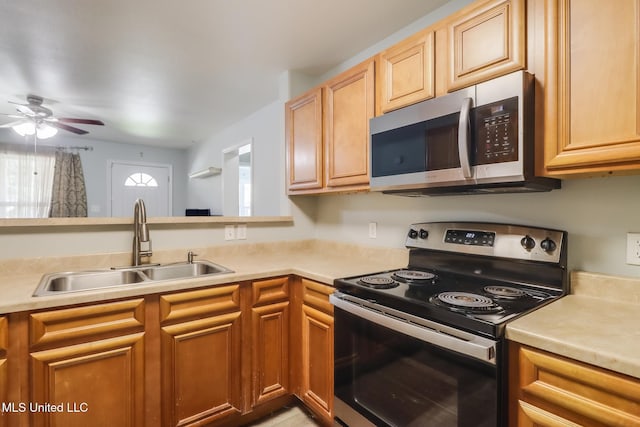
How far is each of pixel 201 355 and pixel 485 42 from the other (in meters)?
1.84

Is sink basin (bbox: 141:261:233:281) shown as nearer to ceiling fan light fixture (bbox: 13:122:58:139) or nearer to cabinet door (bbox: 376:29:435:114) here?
cabinet door (bbox: 376:29:435:114)

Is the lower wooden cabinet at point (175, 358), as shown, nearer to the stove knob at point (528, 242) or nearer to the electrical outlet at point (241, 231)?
the electrical outlet at point (241, 231)

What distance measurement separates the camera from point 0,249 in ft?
5.15

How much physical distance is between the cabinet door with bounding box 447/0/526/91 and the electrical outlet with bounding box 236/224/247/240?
1566 millimetres

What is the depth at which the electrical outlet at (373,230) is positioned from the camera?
2.13m

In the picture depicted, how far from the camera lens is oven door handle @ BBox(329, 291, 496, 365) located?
0.91 meters

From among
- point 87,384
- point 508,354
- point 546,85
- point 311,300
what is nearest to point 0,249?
point 87,384

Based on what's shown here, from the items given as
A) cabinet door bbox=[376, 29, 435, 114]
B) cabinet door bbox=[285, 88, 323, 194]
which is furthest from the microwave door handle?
cabinet door bbox=[285, 88, 323, 194]

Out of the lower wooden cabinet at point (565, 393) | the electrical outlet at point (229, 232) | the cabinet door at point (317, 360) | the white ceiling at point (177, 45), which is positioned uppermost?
the white ceiling at point (177, 45)

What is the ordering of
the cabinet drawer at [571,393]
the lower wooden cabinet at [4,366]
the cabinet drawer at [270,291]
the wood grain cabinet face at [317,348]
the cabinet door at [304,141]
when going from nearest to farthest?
the cabinet drawer at [571,393] < the lower wooden cabinet at [4,366] < the wood grain cabinet face at [317,348] < the cabinet drawer at [270,291] < the cabinet door at [304,141]

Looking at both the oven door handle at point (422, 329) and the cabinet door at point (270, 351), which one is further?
the cabinet door at point (270, 351)

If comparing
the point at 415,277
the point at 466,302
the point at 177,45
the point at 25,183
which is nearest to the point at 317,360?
the point at 415,277

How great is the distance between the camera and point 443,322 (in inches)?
40.6

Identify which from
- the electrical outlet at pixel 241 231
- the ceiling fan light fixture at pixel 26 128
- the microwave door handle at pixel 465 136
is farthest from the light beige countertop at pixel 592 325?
the ceiling fan light fixture at pixel 26 128
